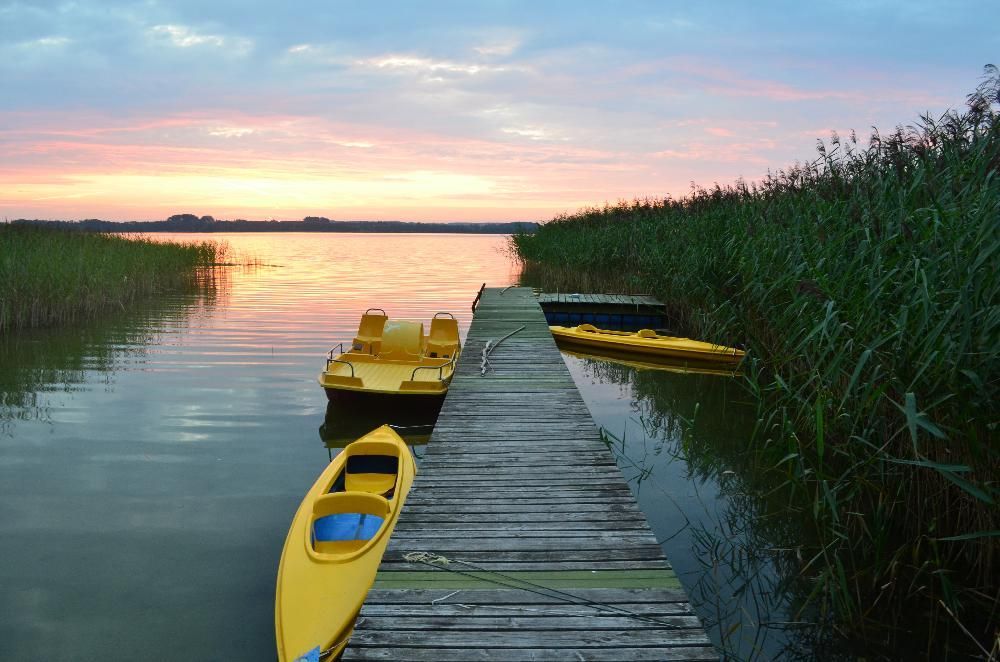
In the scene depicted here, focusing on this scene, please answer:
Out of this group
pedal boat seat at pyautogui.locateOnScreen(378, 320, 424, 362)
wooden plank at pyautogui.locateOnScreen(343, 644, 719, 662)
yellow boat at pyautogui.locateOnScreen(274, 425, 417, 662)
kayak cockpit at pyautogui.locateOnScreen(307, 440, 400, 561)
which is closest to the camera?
wooden plank at pyautogui.locateOnScreen(343, 644, 719, 662)

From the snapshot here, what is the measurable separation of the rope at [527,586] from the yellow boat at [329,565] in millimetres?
442

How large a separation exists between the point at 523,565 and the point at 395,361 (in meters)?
6.61

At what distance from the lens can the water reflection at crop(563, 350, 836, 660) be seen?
437 centimetres

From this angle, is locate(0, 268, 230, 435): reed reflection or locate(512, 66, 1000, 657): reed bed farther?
locate(0, 268, 230, 435): reed reflection

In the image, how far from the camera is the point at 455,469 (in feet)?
16.6

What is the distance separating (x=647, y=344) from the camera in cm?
1296

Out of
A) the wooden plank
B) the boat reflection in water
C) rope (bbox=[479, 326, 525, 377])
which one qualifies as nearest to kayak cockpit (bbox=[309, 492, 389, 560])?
the wooden plank

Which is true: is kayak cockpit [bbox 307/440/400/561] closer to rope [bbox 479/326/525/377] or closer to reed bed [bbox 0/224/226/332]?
rope [bbox 479/326/525/377]

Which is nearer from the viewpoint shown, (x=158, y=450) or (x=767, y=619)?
(x=767, y=619)

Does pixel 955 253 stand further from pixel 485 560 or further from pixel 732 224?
pixel 732 224

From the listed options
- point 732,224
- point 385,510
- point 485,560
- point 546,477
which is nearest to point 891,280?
point 546,477

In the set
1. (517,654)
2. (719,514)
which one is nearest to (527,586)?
(517,654)

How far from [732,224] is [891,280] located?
7435mm

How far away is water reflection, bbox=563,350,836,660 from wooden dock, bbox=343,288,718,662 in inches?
39.4
